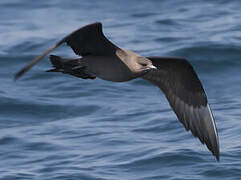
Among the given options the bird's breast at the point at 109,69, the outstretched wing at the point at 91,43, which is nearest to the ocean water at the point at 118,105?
the bird's breast at the point at 109,69

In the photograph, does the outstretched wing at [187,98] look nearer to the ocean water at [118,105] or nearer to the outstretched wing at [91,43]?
the ocean water at [118,105]

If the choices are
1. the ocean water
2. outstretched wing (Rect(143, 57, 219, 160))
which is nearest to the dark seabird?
outstretched wing (Rect(143, 57, 219, 160))

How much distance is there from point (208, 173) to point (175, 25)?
637cm

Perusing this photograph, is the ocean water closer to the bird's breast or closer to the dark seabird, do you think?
the dark seabird

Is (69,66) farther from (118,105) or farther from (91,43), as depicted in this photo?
(118,105)

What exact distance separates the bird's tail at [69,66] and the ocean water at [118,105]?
1485 mm

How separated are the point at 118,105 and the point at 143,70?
3.28 m

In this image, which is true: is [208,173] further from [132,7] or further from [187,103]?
[132,7]

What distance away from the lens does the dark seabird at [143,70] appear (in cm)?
695

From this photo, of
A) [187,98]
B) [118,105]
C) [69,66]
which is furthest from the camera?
[118,105]

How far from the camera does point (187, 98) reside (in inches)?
330

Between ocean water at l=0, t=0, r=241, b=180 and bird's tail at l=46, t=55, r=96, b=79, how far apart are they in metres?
1.49

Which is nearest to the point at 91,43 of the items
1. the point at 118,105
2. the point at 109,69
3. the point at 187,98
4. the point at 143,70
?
the point at 109,69

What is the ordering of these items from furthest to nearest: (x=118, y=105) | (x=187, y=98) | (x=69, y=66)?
(x=118, y=105) < (x=187, y=98) < (x=69, y=66)
